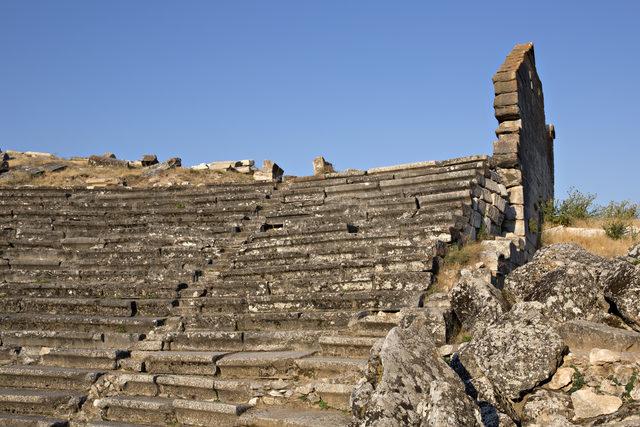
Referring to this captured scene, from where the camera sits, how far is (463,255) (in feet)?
28.1

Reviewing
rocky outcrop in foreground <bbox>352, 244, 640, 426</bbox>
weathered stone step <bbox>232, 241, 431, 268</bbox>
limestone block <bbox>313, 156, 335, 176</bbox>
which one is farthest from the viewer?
limestone block <bbox>313, 156, 335, 176</bbox>

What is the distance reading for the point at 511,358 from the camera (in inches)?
221

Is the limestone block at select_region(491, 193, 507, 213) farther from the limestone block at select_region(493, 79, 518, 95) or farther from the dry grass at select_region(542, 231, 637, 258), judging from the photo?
the limestone block at select_region(493, 79, 518, 95)

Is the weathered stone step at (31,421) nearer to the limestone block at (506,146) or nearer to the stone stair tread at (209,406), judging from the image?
the stone stair tread at (209,406)

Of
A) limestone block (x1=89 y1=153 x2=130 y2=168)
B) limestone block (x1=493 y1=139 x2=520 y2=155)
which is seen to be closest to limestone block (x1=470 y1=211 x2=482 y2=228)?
limestone block (x1=493 y1=139 x2=520 y2=155)

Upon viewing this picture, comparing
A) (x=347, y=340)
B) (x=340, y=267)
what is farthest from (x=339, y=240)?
(x=347, y=340)

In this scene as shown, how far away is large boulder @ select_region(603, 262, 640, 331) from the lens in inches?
244

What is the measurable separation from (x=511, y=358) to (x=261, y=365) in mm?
2643

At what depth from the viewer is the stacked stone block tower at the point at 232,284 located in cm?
671

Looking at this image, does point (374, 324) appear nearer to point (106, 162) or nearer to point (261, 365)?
point (261, 365)

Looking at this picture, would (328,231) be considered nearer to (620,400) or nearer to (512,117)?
(512,117)

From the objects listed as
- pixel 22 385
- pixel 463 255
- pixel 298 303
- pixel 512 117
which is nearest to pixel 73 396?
pixel 22 385

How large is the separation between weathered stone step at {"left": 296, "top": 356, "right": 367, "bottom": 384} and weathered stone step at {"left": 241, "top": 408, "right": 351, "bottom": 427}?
45cm

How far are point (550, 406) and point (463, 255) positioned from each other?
346 centimetres
